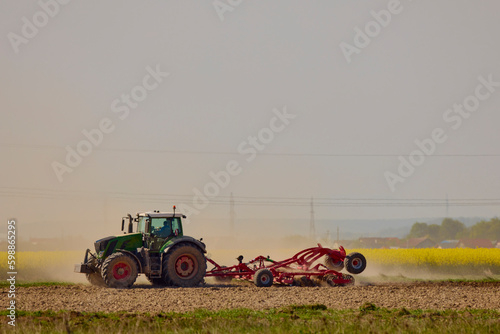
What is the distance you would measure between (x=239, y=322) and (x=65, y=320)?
407 cm

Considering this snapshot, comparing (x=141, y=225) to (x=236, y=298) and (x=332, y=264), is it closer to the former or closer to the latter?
(x=236, y=298)

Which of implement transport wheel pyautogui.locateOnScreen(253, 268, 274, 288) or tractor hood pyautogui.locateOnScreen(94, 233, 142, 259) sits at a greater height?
tractor hood pyautogui.locateOnScreen(94, 233, 142, 259)

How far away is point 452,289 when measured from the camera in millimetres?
24938

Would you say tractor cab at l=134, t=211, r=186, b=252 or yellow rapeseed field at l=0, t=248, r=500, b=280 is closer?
tractor cab at l=134, t=211, r=186, b=252

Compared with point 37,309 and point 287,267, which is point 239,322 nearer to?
point 37,309

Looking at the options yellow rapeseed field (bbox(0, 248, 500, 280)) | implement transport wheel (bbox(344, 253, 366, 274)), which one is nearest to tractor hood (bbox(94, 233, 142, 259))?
implement transport wheel (bbox(344, 253, 366, 274))

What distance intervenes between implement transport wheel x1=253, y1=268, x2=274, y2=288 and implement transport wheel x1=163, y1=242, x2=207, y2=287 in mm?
2007

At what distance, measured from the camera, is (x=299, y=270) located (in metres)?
27.2

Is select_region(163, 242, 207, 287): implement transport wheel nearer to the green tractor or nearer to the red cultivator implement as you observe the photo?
the green tractor

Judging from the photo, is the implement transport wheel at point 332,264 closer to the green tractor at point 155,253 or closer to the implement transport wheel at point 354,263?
the implement transport wheel at point 354,263

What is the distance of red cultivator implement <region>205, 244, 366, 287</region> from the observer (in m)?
26.2

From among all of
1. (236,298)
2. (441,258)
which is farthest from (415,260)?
(236,298)

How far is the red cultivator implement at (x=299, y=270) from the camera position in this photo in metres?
26.2

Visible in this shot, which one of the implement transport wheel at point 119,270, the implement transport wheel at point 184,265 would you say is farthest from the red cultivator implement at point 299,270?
the implement transport wheel at point 119,270
